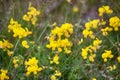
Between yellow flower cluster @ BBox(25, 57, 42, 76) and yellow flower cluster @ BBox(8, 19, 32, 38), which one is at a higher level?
yellow flower cluster @ BBox(8, 19, 32, 38)

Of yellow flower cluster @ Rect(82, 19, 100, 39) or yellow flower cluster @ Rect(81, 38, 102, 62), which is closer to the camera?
yellow flower cluster @ Rect(81, 38, 102, 62)

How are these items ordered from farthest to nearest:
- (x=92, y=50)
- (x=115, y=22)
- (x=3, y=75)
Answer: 1. (x=115, y=22)
2. (x=92, y=50)
3. (x=3, y=75)

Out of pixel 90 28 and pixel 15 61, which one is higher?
pixel 90 28

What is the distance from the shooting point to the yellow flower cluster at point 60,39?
303cm

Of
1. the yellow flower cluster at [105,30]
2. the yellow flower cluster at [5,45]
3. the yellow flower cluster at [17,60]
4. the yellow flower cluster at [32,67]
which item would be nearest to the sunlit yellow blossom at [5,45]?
the yellow flower cluster at [5,45]

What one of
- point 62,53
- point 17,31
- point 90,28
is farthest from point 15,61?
point 90,28

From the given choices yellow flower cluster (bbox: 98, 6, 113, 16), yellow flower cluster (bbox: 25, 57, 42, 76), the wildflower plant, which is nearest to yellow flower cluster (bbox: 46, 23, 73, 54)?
the wildflower plant

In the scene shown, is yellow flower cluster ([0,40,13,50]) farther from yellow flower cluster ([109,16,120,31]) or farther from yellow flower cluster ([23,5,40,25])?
yellow flower cluster ([109,16,120,31])

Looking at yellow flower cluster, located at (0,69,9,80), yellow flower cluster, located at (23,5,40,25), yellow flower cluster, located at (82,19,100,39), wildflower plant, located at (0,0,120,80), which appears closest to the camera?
yellow flower cluster, located at (0,69,9,80)

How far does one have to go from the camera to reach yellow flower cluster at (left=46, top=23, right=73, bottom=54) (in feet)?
9.94

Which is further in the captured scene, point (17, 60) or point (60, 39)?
point (60, 39)

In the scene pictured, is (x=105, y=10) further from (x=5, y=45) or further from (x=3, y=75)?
(x=3, y=75)

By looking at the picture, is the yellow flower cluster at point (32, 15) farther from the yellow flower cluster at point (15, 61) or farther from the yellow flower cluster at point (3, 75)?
the yellow flower cluster at point (3, 75)

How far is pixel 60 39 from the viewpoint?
310 centimetres
